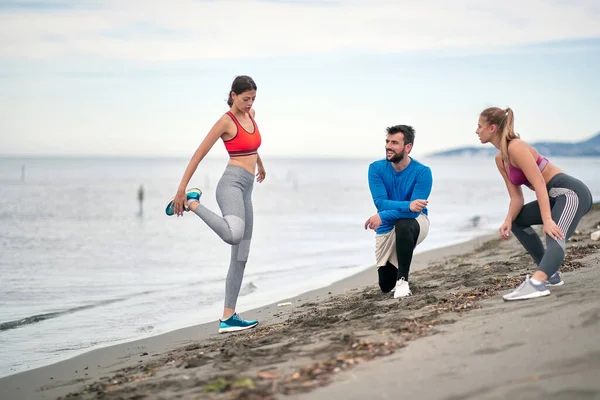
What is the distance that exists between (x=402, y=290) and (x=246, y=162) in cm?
194

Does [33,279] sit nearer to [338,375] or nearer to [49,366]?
[49,366]

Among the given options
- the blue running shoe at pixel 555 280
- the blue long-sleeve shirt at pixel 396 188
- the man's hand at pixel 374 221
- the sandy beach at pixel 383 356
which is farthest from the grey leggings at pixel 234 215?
the blue running shoe at pixel 555 280

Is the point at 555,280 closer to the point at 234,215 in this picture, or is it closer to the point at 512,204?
the point at 512,204

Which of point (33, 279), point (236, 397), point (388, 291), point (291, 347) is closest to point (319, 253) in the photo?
point (33, 279)

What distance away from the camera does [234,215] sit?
5.88 metres

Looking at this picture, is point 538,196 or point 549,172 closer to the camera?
point 538,196

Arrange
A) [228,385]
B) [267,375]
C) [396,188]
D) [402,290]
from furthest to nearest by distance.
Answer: [396,188]
[402,290]
[267,375]
[228,385]

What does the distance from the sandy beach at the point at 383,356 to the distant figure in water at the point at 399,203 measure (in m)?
0.35

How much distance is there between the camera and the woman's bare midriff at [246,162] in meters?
5.97

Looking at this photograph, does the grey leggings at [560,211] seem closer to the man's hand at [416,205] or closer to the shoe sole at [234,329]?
the man's hand at [416,205]

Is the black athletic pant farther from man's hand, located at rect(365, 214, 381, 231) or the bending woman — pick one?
the bending woman

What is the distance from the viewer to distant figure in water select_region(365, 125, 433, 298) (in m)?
6.39

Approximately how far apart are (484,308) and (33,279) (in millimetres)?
10185

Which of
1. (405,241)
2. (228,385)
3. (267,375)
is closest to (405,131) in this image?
(405,241)
